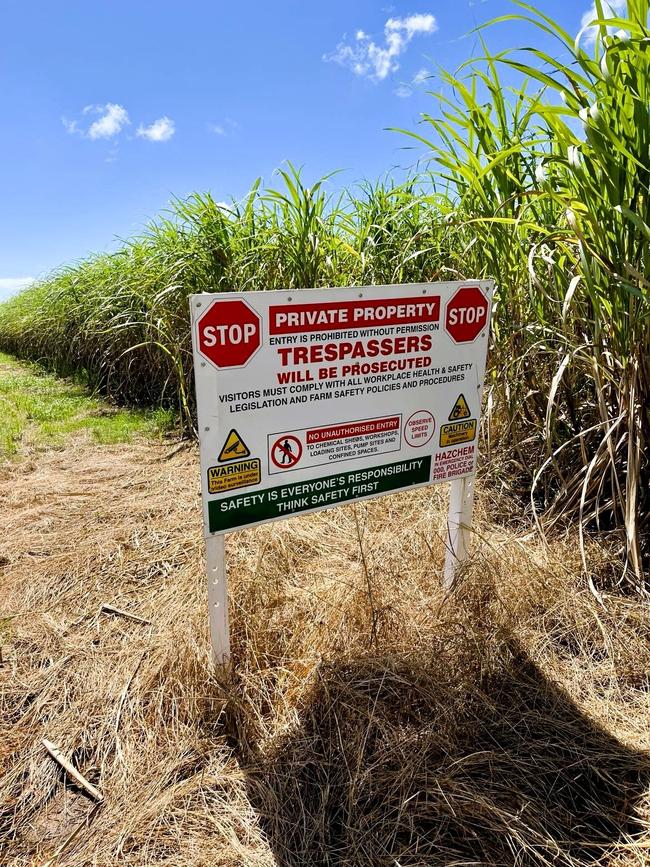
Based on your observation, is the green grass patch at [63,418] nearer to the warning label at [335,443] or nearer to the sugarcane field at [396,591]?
the sugarcane field at [396,591]

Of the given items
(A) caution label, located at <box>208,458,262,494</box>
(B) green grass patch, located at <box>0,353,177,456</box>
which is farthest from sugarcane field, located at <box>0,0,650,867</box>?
(B) green grass patch, located at <box>0,353,177,456</box>

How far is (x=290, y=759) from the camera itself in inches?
54.9

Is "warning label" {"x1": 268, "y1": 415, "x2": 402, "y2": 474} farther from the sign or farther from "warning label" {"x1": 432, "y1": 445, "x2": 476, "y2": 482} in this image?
"warning label" {"x1": 432, "y1": 445, "x2": 476, "y2": 482}

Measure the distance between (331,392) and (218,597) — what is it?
0.63 metres

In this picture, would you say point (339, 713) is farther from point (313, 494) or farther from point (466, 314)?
point (466, 314)

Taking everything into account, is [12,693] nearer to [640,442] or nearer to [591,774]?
[591,774]

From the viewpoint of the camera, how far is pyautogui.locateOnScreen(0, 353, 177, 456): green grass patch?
14.2ft

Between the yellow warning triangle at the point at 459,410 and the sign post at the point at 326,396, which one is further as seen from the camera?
the yellow warning triangle at the point at 459,410

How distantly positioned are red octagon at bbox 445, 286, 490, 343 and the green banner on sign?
0.38 meters

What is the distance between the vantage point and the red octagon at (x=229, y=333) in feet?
4.17

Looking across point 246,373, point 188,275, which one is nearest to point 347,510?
point 246,373

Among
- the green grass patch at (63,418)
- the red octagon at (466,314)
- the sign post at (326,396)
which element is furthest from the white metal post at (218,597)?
the green grass patch at (63,418)

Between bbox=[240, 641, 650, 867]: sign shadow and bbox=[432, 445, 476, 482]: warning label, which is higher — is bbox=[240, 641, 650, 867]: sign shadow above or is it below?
below

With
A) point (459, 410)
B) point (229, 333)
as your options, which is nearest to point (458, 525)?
point (459, 410)
